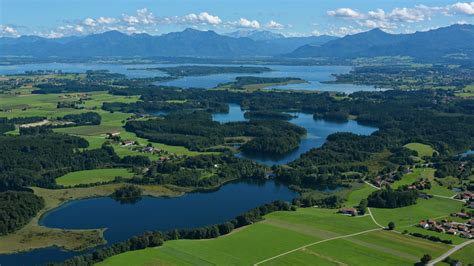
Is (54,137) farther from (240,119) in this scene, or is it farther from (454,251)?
(454,251)

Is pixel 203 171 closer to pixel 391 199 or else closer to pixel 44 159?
pixel 44 159

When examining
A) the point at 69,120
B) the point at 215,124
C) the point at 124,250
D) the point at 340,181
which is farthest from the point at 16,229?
the point at 69,120

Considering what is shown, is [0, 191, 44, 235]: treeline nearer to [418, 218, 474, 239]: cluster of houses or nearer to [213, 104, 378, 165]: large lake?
[213, 104, 378, 165]: large lake

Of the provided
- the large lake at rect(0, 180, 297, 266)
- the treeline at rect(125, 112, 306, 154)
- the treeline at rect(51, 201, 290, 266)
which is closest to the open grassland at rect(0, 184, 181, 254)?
the large lake at rect(0, 180, 297, 266)

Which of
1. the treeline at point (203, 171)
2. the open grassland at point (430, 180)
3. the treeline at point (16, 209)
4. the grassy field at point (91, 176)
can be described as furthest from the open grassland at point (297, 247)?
the grassy field at point (91, 176)

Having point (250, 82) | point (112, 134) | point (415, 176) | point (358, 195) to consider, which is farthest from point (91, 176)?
point (250, 82)

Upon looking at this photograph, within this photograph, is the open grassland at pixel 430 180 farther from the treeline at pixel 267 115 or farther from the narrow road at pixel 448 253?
the treeline at pixel 267 115
